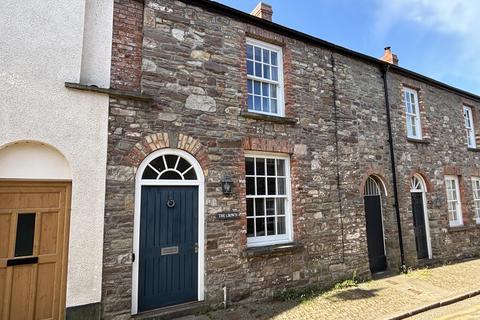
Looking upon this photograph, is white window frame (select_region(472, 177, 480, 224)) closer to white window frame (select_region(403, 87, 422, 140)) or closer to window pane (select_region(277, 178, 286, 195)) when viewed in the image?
white window frame (select_region(403, 87, 422, 140))

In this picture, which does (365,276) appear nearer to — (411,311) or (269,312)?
(411,311)

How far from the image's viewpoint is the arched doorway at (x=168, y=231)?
5.07 m

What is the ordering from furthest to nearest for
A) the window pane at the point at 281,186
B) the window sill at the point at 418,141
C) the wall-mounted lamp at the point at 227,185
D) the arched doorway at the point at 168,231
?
the window sill at the point at 418,141 < the window pane at the point at 281,186 < the wall-mounted lamp at the point at 227,185 < the arched doorway at the point at 168,231

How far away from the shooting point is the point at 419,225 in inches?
365

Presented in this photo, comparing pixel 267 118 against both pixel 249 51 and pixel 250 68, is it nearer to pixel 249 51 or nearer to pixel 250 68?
pixel 250 68

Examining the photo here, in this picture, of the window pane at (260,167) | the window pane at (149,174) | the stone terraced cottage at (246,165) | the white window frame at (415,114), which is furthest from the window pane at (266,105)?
the white window frame at (415,114)

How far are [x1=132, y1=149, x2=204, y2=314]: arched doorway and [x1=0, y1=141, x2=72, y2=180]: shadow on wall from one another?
4.08ft

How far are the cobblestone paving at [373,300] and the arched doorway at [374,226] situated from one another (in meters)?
0.55

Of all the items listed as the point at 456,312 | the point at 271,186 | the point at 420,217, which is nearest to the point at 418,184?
the point at 420,217

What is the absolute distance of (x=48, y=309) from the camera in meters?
4.44

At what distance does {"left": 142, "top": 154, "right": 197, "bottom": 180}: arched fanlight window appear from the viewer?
5.34 metres

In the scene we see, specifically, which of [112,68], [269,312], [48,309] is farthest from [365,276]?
[112,68]

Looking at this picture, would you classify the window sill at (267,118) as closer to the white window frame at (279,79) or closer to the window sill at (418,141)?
the white window frame at (279,79)

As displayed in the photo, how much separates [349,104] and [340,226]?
345cm
